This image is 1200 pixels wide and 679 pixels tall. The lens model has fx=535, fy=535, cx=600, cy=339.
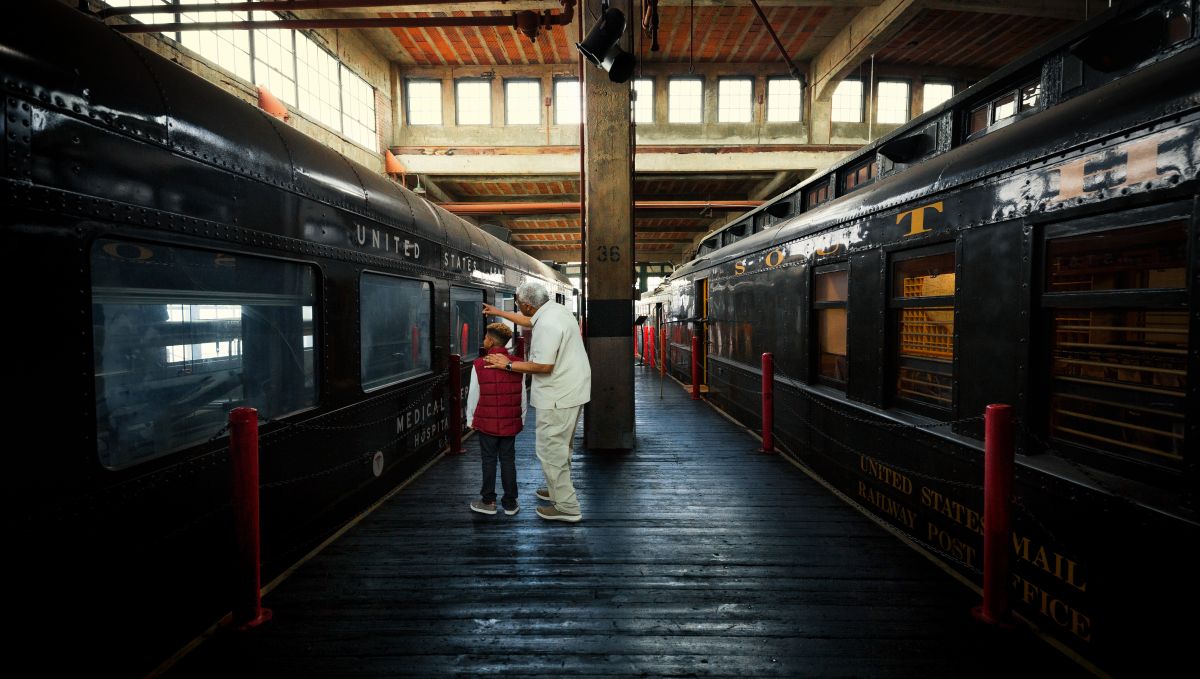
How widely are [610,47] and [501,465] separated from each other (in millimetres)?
4176

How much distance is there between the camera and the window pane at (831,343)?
5.43 meters

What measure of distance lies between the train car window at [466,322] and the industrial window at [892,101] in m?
13.0

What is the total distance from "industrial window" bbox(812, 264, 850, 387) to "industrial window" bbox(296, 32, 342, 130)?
399 inches

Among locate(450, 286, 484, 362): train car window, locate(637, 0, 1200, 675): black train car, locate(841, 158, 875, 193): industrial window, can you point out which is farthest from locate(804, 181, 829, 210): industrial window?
locate(450, 286, 484, 362): train car window

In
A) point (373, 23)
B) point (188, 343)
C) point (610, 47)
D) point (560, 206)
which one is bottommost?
point (188, 343)

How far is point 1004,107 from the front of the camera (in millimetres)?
3994

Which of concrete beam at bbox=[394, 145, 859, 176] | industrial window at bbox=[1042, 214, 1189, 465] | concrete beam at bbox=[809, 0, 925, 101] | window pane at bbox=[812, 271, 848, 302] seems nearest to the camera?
industrial window at bbox=[1042, 214, 1189, 465]

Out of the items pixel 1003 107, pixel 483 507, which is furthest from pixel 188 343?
pixel 1003 107

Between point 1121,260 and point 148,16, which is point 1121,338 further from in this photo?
point 148,16

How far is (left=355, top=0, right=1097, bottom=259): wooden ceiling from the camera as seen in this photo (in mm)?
10969

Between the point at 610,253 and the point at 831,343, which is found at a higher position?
Answer: the point at 610,253

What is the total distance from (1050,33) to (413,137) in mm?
15988

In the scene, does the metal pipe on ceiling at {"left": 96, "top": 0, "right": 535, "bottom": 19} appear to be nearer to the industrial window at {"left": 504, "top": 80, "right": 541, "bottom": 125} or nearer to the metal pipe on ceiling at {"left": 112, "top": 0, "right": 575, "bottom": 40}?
the metal pipe on ceiling at {"left": 112, "top": 0, "right": 575, "bottom": 40}

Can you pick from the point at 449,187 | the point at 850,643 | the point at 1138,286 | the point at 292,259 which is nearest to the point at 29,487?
the point at 292,259
